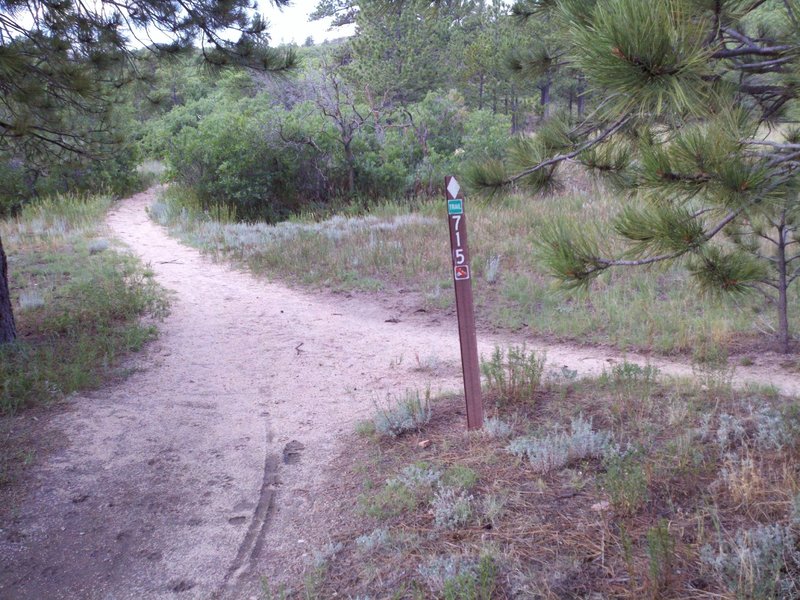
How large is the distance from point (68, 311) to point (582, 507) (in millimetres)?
7309

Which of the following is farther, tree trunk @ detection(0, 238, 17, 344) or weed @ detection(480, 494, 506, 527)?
tree trunk @ detection(0, 238, 17, 344)

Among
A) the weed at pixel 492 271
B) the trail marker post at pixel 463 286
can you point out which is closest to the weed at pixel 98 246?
the weed at pixel 492 271

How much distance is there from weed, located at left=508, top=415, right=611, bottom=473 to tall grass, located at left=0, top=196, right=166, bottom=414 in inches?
170

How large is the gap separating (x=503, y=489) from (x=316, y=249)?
30.1ft

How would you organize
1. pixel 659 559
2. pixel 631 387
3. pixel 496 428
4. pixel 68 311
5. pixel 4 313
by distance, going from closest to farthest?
1. pixel 659 559
2. pixel 496 428
3. pixel 631 387
4. pixel 4 313
5. pixel 68 311

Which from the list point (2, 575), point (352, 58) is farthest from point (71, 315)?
point (352, 58)

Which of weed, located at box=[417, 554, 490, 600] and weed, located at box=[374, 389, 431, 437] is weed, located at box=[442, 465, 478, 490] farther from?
weed, located at box=[374, 389, 431, 437]

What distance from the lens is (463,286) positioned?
14.6ft

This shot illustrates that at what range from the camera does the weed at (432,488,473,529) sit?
359cm

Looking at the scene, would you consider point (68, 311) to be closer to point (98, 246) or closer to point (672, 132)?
point (98, 246)

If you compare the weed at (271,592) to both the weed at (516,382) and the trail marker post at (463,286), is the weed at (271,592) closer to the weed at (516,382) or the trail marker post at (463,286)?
the trail marker post at (463,286)

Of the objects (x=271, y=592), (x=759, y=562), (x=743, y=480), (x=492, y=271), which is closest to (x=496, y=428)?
(x=743, y=480)

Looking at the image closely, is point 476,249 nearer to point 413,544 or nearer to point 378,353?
point 378,353

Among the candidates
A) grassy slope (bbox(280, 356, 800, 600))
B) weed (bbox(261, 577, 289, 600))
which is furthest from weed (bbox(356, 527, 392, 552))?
weed (bbox(261, 577, 289, 600))
